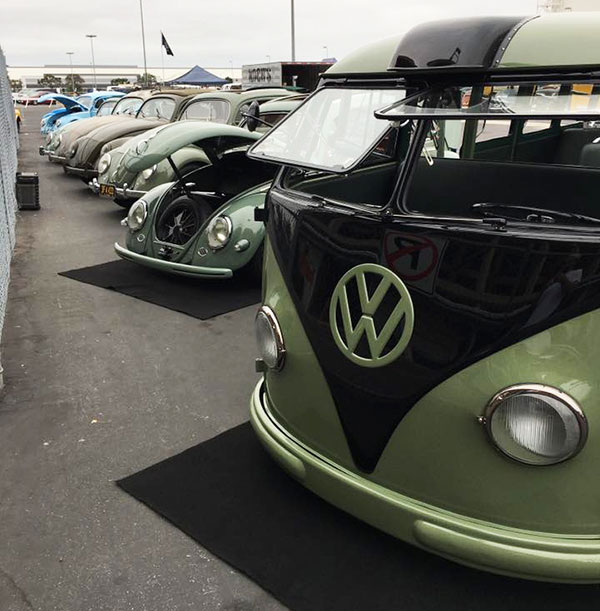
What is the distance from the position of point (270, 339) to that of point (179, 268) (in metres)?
3.22

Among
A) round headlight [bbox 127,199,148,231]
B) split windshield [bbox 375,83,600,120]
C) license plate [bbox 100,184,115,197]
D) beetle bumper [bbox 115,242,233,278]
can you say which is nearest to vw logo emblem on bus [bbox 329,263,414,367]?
split windshield [bbox 375,83,600,120]

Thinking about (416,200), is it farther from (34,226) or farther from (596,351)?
(34,226)

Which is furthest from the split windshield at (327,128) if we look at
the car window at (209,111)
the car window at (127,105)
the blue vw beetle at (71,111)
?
the blue vw beetle at (71,111)

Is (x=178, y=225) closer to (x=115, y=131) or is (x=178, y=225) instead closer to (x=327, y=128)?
(x=327, y=128)

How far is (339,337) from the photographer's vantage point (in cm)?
233

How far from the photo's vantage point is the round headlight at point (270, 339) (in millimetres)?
2615

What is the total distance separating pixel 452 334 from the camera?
2.08m

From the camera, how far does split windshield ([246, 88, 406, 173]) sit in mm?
2822

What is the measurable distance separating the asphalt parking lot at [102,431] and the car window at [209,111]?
344 centimetres

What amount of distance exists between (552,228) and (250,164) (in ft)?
15.6

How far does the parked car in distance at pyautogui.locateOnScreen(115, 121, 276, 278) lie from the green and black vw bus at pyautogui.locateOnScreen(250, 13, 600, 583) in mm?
2729

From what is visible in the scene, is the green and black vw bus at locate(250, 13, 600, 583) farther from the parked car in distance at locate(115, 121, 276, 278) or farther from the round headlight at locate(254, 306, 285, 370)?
the parked car in distance at locate(115, 121, 276, 278)

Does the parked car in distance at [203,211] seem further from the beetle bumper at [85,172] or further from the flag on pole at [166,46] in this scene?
the flag on pole at [166,46]

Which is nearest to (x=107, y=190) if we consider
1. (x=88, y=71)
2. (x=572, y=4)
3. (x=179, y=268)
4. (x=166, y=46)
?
(x=179, y=268)
